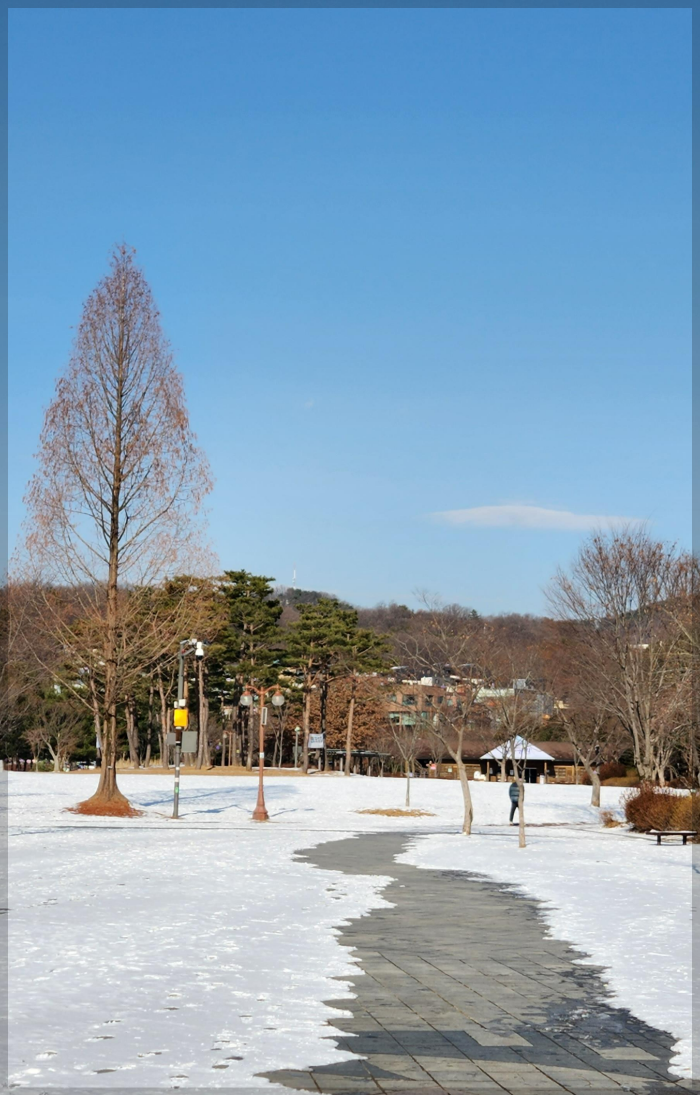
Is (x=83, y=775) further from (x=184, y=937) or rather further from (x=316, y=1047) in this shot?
(x=316, y=1047)

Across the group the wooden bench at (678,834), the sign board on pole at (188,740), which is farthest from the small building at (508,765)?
the wooden bench at (678,834)

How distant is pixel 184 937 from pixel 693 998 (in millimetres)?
5403

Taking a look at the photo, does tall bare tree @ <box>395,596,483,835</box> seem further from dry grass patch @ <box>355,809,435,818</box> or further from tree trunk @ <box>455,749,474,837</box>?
tree trunk @ <box>455,749,474,837</box>

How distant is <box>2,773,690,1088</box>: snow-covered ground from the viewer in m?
7.35

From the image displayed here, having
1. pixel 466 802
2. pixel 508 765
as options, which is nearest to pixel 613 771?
pixel 508 765

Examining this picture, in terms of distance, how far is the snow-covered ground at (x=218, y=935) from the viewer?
735 cm

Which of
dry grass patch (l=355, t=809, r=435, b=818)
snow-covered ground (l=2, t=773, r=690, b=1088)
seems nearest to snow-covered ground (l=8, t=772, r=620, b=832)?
dry grass patch (l=355, t=809, r=435, b=818)

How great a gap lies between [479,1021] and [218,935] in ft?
15.3

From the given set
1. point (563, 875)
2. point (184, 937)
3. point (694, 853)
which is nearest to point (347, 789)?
point (694, 853)

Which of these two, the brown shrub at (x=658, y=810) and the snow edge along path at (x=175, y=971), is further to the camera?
the brown shrub at (x=658, y=810)

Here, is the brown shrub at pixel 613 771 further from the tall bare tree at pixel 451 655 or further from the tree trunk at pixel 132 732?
the tree trunk at pixel 132 732

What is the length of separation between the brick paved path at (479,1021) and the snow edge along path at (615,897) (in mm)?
311

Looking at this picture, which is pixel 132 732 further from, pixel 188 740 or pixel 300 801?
pixel 188 740

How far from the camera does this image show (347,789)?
60.2 meters
